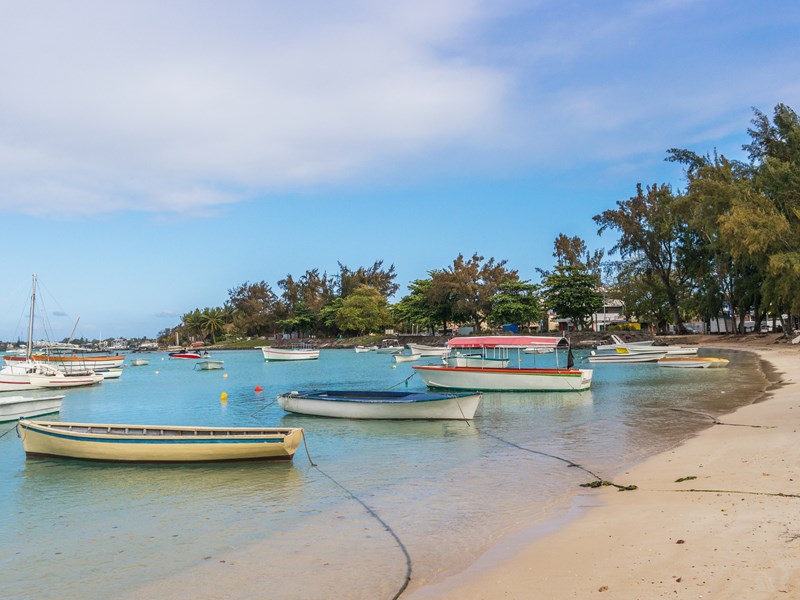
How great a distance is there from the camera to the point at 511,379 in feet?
103

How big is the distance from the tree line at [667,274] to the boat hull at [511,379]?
24.7 metres

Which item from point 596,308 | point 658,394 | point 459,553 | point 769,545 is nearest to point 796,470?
point 769,545

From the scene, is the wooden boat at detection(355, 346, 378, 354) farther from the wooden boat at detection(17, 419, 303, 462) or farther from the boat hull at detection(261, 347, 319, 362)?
the wooden boat at detection(17, 419, 303, 462)

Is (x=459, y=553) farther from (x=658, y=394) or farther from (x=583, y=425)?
(x=658, y=394)

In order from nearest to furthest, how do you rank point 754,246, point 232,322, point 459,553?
point 459,553 < point 754,246 < point 232,322

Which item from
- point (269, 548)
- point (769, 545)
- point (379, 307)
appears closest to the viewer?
point (769, 545)

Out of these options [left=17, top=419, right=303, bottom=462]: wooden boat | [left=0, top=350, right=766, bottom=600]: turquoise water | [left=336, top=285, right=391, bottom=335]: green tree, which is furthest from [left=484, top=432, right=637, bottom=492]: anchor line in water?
[left=336, top=285, right=391, bottom=335]: green tree

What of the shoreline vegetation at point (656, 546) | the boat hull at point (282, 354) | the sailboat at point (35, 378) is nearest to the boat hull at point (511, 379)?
the shoreline vegetation at point (656, 546)

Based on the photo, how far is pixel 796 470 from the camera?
1162cm

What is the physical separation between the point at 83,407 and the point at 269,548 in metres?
30.5

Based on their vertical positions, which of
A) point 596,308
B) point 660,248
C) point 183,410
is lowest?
point 183,410

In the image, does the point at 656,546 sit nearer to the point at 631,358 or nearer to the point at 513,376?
the point at 513,376

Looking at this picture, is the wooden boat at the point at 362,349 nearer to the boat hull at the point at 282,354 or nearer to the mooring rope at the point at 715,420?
the boat hull at the point at 282,354

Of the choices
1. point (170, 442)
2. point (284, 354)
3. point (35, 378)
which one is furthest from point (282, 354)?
point (170, 442)
